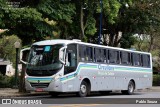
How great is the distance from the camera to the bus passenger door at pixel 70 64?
880 inches

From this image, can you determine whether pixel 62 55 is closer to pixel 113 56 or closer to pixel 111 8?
pixel 113 56

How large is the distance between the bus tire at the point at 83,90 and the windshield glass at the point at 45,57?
240 centimetres

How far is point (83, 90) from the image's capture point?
77.7ft

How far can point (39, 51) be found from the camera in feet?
74.0

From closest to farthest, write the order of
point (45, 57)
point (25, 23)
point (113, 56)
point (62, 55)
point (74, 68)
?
1. point (62, 55)
2. point (45, 57)
3. point (74, 68)
4. point (25, 23)
5. point (113, 56)

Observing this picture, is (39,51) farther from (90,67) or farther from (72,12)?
(72,12)

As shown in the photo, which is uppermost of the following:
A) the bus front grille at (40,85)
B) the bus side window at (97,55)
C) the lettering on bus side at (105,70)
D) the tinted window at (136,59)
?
the bus side window at (97,55)

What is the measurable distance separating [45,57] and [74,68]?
1.84m

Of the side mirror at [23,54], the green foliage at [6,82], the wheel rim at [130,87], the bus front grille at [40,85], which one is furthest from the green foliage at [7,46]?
the bus front grille at [40,85]

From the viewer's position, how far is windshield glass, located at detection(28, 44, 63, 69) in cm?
2195

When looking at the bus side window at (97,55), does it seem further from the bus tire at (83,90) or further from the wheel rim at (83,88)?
the wheel rim at (83,88)

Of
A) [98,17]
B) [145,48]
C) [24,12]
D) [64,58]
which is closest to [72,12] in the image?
[24,12]

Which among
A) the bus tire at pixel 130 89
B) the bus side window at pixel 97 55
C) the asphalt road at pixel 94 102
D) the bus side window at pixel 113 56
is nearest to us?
the asphalt road at pixel 94 102

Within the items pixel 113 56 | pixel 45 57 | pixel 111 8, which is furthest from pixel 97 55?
pixel 111 8
